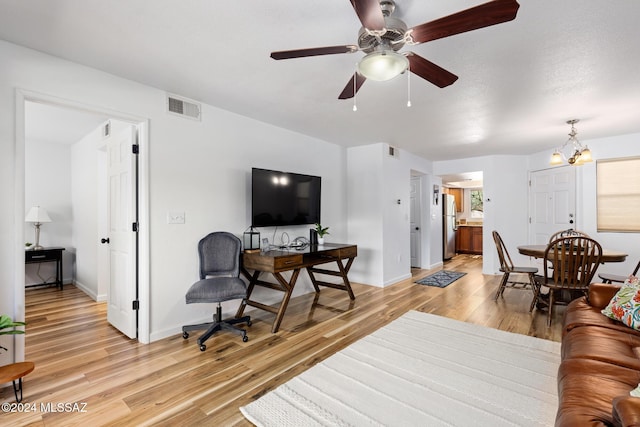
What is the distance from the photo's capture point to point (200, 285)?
107 inches

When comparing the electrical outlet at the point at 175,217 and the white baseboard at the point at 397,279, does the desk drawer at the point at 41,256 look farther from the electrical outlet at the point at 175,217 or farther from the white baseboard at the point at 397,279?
the white baseboard at the point at 397,279

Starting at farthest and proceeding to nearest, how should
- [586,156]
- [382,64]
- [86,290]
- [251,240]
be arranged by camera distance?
1. [86,290]
2. [586,156]
3. [251,240]
4. [382,64]

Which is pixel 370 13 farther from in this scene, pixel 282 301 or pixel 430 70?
pixel 282 301

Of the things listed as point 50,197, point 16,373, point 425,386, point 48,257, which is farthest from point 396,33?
point 50,197

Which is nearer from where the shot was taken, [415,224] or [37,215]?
[37,215]

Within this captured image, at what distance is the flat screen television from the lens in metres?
3.48

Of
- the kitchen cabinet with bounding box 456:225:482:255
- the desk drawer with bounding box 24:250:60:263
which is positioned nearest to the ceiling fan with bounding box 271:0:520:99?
the desk drawer with bounding box 24:250:60:263

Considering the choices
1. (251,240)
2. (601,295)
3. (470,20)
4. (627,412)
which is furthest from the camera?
(251,240)

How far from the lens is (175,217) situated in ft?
9.65

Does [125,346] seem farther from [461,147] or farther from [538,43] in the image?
[461,147]

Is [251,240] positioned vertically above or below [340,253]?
above

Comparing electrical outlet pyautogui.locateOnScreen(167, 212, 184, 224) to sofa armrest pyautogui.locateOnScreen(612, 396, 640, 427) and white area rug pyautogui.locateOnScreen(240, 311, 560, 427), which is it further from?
sofa armrest pyautogui.locateOnScreen(612, 396, 640, 427)

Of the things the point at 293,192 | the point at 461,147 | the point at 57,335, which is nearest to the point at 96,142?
the point at 57,335

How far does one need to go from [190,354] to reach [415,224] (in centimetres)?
536
